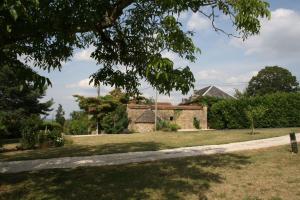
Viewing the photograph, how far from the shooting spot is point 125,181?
408 inches

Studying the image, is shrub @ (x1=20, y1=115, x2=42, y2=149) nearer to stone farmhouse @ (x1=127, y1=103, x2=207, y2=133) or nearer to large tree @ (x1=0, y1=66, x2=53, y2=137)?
large tree @ (x1=0, y1=66, x2=53, y2=137)

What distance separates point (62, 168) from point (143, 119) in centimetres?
2589

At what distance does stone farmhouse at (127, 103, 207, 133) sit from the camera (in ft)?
127

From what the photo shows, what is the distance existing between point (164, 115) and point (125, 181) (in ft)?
101

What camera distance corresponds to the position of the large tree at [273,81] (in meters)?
75.6

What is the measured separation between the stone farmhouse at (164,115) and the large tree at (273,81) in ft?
121

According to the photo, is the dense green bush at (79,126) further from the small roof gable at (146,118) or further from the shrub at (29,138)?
the shrub at (29,138)

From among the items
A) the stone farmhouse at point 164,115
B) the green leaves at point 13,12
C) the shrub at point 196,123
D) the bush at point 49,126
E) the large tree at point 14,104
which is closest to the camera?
the green leaves at point 13,12

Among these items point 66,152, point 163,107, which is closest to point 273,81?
point 163,107

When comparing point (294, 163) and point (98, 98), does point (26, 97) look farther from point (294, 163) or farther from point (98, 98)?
point (294, 163)

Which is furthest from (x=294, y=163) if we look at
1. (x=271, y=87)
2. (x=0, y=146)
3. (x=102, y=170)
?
(x=271, y=87)

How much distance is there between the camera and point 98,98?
121 feet

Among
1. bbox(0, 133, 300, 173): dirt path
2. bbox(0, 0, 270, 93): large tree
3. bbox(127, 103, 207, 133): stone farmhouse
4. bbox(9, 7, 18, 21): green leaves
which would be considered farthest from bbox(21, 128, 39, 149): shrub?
bbox(9, 7, 18, 21): green leaves

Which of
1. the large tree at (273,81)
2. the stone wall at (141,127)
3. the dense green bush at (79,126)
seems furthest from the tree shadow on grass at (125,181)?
the large tree at (273,81)
